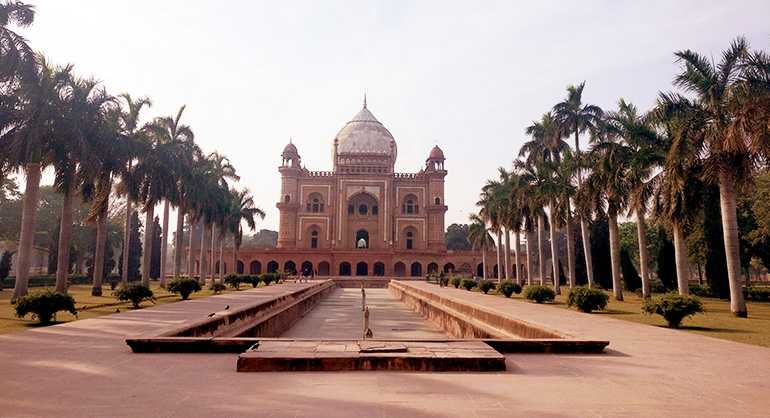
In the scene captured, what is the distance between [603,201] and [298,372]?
19386mm

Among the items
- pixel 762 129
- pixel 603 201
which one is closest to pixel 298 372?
pixel 762 129

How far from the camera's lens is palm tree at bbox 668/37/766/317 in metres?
15.1

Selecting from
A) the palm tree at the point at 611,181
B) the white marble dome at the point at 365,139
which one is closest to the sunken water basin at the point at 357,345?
the palm tree at the point at 611,181

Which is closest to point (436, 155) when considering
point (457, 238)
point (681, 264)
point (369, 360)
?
point (457, 238)

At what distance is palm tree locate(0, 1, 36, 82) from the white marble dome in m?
46.2

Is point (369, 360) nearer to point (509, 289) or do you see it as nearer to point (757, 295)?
point (509, 289)

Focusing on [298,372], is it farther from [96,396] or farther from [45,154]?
[45,154]

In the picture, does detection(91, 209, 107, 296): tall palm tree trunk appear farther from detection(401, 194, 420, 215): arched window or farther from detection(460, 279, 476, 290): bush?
detection(401, 194, 420, 215): arched window

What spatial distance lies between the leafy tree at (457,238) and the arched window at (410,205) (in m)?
20.3

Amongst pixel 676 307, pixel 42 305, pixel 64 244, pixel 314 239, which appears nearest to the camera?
pixel 42 305

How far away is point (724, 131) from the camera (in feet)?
48.2

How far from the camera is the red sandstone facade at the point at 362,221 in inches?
2173

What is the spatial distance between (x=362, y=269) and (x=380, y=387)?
166 feet

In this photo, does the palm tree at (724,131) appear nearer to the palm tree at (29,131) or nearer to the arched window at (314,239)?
the palm tree at (29,131)
